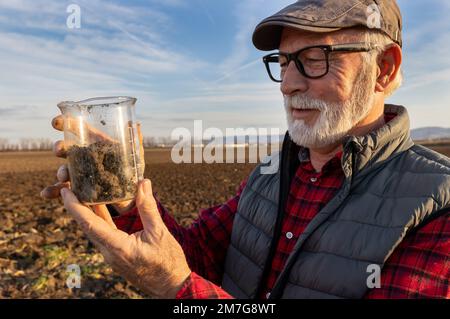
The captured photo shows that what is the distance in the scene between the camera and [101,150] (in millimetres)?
2312

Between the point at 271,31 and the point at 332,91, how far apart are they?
605 millimetres

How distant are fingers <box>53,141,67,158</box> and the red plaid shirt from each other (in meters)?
0.53

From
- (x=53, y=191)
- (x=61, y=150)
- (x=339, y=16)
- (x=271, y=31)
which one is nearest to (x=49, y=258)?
(x=53, y=191)

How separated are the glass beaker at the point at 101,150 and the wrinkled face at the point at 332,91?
3.42 ft

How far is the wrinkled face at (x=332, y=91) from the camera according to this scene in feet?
8.41

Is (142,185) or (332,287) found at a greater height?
(142,185)

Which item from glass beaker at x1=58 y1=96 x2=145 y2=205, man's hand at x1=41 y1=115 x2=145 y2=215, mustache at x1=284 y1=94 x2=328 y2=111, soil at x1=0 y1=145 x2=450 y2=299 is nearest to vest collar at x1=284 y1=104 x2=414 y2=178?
mustache at x1=284 y1=94 x2=328 y2=111

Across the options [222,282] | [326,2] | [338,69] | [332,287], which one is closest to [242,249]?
[222,282]

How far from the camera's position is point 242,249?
283 centimetres

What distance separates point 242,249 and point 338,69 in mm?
1329

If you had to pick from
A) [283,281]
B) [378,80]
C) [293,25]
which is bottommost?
[283,281]

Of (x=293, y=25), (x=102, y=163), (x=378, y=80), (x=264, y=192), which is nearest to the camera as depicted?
(x=102, y=163)

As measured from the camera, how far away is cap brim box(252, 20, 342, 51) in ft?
8.09

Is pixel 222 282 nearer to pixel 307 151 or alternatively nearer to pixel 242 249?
pixel 242 249
